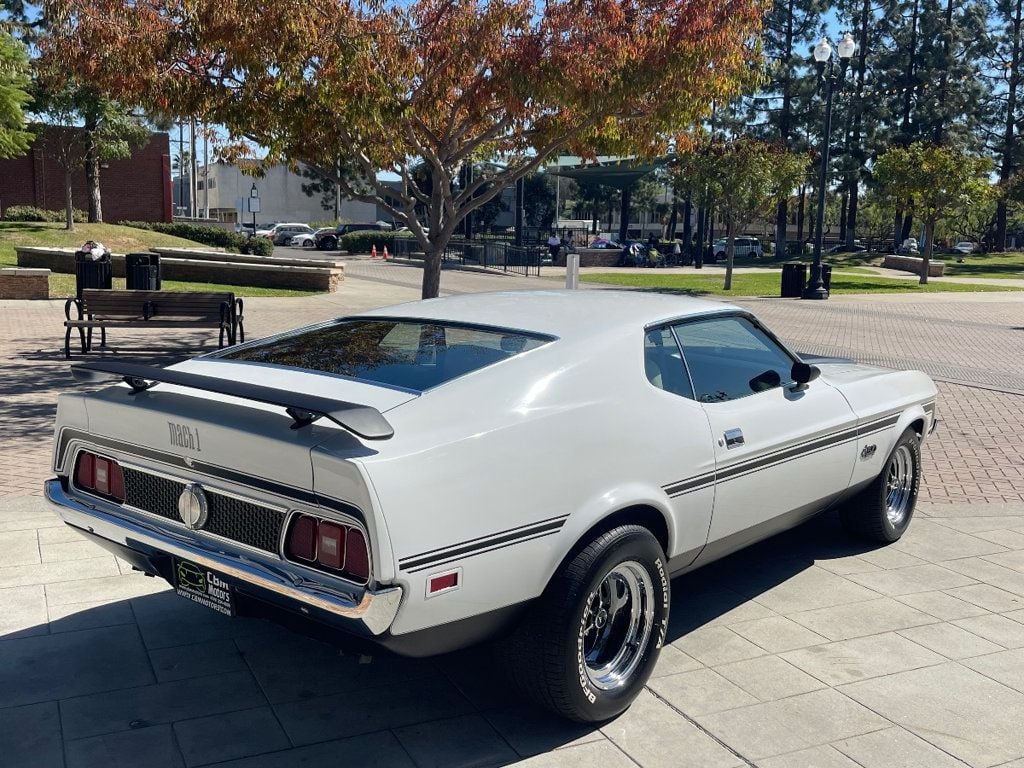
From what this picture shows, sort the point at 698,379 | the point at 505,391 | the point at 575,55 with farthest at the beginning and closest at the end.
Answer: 1. the point at 575,55
2. the point at 698,379
3. the point at 505,391

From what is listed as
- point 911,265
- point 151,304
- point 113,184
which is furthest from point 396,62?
point 113,184

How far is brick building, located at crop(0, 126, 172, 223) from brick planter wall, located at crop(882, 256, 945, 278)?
1445 inches

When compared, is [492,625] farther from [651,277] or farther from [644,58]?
[651,277]

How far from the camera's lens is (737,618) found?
15.8 ft

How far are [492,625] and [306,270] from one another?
22.1 m

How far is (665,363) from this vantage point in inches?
169

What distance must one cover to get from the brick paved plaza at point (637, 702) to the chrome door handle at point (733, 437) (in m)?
0.93

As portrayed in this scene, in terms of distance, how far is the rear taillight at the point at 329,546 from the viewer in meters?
3.06

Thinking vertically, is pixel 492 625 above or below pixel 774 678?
above

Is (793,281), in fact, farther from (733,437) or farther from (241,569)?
(241,569)

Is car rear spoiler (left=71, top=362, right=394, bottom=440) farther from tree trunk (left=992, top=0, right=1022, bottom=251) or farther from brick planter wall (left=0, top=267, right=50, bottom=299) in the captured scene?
tree trunk (left=992, top=0, right=1022, bottom=251)

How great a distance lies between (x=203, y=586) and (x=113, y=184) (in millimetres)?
50595

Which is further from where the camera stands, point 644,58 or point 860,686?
point 644,58

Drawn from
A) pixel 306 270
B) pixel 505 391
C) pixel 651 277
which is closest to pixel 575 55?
pixel 505 391
